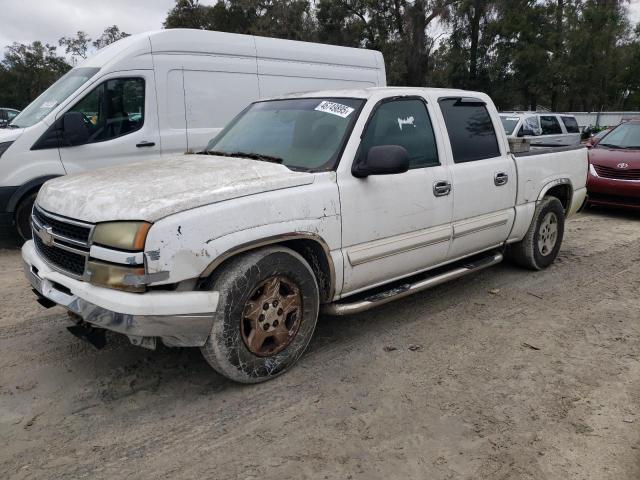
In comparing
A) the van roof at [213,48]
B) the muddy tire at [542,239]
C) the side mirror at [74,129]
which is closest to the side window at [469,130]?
the muddy tire at [542,239]

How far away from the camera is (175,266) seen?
109 inches

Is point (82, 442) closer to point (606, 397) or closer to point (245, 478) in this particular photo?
point (245, 478)

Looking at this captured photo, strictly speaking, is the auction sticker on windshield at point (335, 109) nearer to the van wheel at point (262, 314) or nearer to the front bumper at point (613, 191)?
the van wheel at point (262, 314)

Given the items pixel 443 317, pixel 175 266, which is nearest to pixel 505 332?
pixel 443 317

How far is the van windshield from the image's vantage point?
6461mm

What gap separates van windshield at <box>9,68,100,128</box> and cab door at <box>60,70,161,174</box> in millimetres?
249

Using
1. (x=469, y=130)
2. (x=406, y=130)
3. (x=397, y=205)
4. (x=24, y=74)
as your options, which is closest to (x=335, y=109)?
(x=406, y=130)

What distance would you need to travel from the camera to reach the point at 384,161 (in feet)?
11.2

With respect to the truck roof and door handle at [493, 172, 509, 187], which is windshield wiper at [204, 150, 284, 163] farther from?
door handle at [493, 172, 509, 187]

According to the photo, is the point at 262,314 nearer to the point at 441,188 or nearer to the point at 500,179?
the point at 441,188

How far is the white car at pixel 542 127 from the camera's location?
13.1 meters

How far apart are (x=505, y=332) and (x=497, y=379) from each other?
810mm

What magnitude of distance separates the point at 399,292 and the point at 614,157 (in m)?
6.90

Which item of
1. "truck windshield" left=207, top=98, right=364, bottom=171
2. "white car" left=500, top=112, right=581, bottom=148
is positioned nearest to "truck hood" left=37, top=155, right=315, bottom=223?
"truck windshield" left=207, top=98, right=364, bottom=171
